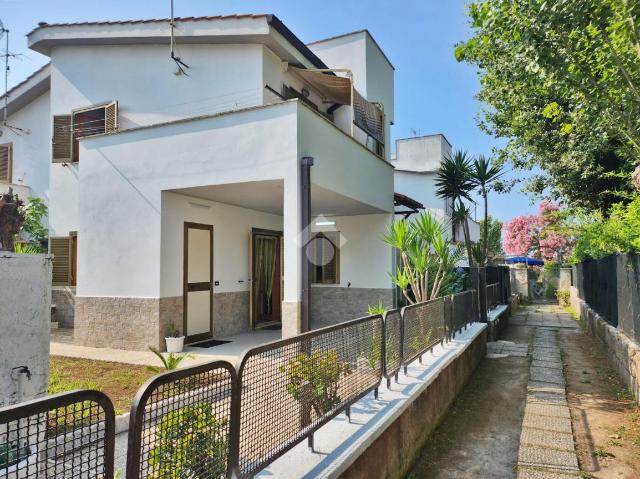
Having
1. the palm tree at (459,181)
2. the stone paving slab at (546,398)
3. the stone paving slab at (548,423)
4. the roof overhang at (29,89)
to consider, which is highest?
the roof overhang at (29,89)

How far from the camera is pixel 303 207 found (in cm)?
640

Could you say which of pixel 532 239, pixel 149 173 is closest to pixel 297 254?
pixel 149 173

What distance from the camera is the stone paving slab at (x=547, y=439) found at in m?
4.65

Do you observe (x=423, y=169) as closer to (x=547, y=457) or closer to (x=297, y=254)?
(x=297, y=254)

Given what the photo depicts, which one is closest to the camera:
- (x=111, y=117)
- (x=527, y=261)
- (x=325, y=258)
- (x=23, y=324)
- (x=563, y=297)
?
(x=23, y=324)

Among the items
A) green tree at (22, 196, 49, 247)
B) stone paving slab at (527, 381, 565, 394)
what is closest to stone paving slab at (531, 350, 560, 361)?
stone paving slab at (527, 381, 565, 394)

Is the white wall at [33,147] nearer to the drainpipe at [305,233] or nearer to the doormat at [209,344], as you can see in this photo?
the doormat at [209,344]

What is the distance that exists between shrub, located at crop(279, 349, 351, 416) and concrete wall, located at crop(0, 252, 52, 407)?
1.81 m

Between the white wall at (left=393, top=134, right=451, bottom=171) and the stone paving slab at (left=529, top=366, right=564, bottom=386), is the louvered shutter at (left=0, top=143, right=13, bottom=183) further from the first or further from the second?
the white wall at (left=393, top=134, right=451, bottom=171)

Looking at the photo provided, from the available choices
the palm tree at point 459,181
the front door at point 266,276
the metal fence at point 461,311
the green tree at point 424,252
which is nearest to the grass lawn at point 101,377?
the front door at point 266,276

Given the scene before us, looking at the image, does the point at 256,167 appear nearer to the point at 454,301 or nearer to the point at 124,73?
the point at 454,301

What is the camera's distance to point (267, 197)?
8586 millimetres

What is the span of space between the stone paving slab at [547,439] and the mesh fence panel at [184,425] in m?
4.03

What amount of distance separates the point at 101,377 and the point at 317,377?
4.19m
